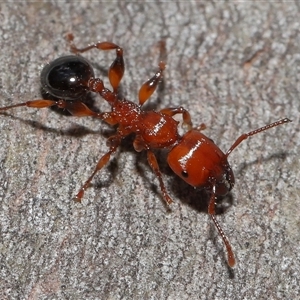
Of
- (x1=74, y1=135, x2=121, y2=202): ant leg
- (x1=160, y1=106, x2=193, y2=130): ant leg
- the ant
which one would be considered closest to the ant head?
the ant

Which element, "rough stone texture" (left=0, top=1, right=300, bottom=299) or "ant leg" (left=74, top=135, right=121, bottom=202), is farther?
"ant leg" (left=74, top=135, right=121, bottom=202)

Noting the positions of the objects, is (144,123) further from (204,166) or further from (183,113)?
(204,166)

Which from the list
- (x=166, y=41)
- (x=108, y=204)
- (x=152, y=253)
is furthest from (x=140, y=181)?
(x=166, y=41)

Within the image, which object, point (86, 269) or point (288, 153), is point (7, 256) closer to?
point (86, 269)

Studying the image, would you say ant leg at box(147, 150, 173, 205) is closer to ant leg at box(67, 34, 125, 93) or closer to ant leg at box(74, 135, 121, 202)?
ant leg at box(74, 135, 121, 202)

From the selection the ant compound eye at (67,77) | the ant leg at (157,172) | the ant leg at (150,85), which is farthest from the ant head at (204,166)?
the ant compound eye at (67,77)
